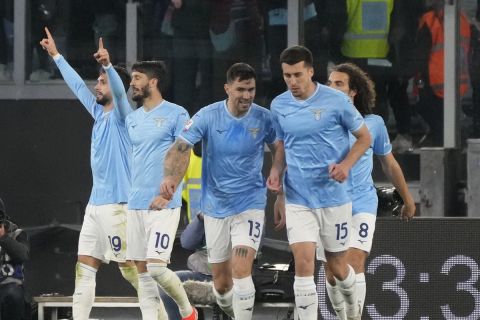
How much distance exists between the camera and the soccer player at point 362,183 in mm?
11383

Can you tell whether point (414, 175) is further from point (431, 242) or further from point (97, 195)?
point (97, 195)

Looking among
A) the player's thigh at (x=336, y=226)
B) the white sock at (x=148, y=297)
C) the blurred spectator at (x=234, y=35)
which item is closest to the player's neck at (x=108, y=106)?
the white sock at (x=148, y=297)

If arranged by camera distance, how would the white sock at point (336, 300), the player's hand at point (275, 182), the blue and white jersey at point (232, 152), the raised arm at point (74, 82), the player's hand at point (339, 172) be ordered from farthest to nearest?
the raised arm at point (74, 82), the white sock at point (336, 300), the blue and white jersey at point (232, 152), the player's hand at point (275, 182), the player's hand at point (339, 172)

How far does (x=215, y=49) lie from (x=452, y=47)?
96.3 inches

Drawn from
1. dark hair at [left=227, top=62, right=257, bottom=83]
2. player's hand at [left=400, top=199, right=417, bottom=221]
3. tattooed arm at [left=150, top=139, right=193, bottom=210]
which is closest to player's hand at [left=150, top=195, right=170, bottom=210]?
tattooed arm at [left=150, top=139, right=193, bottom=210]

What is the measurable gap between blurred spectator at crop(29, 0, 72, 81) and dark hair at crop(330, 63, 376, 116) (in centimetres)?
477

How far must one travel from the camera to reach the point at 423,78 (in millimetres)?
15055

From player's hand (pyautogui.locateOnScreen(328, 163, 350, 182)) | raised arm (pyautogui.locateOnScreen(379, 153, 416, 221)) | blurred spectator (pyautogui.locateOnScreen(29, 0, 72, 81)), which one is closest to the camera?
player's hand (pyautogui.locateOnScreen(328, 163, 350, 182))

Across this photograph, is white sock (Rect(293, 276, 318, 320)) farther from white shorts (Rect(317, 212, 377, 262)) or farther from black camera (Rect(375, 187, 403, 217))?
black camera (Rect(375, 187, 403, 217))

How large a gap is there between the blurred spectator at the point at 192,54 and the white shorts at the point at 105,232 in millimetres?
3523

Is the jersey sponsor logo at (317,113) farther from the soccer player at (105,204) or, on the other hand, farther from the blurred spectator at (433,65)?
the blurred spectator at (433,65)

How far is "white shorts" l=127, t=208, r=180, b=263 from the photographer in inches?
458

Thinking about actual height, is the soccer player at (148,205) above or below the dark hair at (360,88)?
below

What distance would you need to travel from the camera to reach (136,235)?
11820 millimetres
